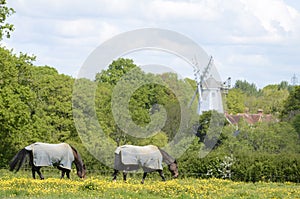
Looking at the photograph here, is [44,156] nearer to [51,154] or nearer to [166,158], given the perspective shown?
[51,154]

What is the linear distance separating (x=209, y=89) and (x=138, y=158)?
164 feet

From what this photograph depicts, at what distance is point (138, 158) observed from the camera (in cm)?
2512

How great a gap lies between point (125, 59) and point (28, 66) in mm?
18119

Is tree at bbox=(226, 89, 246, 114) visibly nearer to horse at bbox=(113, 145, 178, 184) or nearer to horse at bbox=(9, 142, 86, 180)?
horse at bbox=(113, 145, 178, 184)

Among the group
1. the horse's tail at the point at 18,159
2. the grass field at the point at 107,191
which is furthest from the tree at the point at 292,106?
the grass field at the point at 107,191

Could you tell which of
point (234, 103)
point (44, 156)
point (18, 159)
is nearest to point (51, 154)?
point (44, 156)

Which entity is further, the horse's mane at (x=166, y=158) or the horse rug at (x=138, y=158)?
the horse's mane at (x=166, y=158)

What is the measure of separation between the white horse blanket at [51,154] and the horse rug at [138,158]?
206cm

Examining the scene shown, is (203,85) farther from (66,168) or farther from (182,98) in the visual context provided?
(66,168)

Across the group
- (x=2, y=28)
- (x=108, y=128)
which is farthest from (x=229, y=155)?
Result: (x=108, y=128)

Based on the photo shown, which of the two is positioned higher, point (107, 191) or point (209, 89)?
point (209, 89)

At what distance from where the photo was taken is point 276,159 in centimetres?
3284

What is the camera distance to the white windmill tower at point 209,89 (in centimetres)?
7131

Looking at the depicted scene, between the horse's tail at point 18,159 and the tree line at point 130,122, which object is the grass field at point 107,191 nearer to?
the horse's tail at point 18,159
